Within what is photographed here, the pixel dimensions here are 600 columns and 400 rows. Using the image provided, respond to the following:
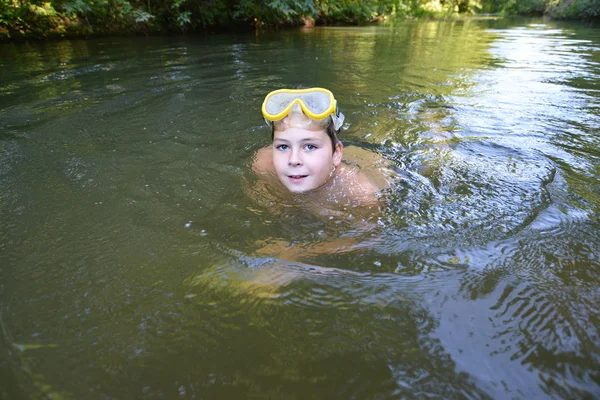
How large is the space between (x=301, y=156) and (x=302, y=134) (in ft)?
0.51

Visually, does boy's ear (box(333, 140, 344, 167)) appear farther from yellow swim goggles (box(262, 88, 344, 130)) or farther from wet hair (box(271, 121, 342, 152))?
yellow swim goggles (box(262, 88, 344, 130))

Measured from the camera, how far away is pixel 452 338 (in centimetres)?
161

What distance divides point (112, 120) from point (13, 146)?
3.66 feet

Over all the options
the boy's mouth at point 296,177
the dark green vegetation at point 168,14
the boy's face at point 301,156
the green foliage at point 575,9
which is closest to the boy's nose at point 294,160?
the boy's face at point 301,156

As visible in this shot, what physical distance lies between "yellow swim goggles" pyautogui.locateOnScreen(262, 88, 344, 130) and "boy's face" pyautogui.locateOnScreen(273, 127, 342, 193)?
7cm

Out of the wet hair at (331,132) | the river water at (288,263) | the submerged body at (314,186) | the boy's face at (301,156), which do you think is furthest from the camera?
the wet hair at (331,132)

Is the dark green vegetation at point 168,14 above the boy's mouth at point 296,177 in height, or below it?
above

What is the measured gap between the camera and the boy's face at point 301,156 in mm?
2564

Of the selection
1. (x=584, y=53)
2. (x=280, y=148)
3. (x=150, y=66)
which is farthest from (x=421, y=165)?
(x=584, y=53)

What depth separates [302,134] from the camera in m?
2.57

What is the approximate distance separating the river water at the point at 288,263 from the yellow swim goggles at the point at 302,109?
0.68 m

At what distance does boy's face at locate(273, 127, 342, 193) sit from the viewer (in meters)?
2.56

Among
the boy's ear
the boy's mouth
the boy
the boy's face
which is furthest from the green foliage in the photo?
the boy's mouth

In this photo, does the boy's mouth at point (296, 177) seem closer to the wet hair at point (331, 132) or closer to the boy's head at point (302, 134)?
the boy's head at point (302, 134)
